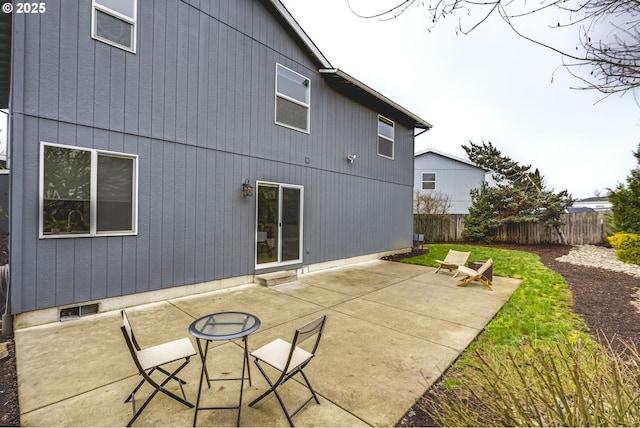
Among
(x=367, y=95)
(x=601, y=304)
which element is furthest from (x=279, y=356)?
(x=367, y=95)

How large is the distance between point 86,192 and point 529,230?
56.4 feet

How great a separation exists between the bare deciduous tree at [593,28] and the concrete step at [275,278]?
5248mm

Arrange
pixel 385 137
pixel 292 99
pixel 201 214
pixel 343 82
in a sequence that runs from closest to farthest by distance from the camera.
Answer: pixel 201 214 < pixel 292 99 < pixel 343 82 < pixel 385 137

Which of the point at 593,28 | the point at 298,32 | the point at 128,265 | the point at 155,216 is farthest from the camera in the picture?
the point at 298,32

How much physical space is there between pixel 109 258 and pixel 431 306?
17.4 ft

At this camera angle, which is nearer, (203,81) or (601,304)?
(601,304)

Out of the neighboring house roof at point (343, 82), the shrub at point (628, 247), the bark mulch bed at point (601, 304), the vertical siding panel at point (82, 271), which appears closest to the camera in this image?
the bark mulch bed at point (601, 304)

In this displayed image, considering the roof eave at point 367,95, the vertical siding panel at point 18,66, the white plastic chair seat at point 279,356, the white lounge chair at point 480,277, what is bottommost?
the white lounge chair at point 480,277

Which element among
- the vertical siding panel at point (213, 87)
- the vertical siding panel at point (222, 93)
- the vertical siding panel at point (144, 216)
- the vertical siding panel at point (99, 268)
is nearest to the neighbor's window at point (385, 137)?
the vertical siding panel at point (222, 93)

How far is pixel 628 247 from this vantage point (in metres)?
9.23

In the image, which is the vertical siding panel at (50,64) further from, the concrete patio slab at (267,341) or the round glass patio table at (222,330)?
the round glass patio table at (222,330)

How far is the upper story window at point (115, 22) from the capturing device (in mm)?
4402

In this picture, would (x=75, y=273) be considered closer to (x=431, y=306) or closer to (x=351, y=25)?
(x=351, y=25)

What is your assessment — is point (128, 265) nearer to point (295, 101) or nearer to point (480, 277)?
point (295, 101)
